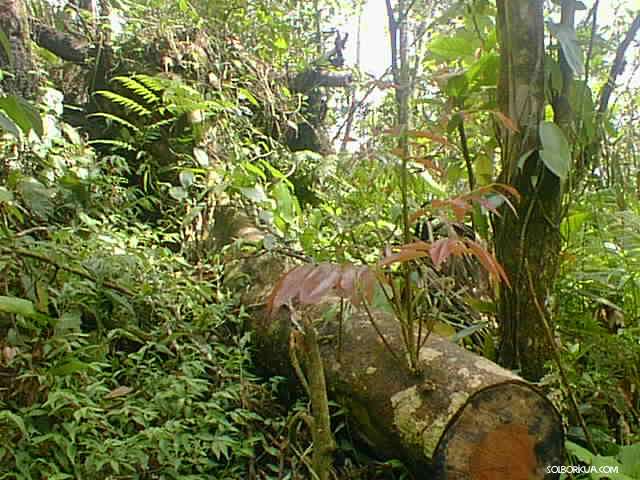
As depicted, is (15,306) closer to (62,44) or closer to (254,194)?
(254,194)

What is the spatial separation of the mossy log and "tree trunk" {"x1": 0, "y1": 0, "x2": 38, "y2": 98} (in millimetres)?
2667

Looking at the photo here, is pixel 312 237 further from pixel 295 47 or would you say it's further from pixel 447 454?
pixel 295 47

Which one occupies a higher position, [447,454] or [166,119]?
[166,119]

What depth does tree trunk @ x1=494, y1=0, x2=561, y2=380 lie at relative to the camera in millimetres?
1818

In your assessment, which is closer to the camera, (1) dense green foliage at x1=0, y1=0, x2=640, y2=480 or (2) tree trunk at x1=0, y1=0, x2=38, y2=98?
(1) dense green foliage at x1=0, y1=0, x2=640, y2=480

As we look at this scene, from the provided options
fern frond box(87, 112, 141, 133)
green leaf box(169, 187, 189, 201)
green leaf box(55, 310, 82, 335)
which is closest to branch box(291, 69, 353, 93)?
fern frond box(87, 112, 141, 133)

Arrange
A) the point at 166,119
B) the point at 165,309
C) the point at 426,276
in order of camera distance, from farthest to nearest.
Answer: the point at 166,119 < the point at 165,309 < the point at 426,276

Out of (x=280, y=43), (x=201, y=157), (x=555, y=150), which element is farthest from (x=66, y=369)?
(x=280, y=43)

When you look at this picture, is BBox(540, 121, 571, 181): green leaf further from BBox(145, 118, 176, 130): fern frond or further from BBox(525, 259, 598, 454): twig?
BBox(145, 118, 176, 130): fern frond

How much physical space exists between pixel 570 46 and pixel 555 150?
1.10 feet

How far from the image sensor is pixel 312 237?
286cm

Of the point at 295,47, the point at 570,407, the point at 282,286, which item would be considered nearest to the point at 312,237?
the point at 570,407

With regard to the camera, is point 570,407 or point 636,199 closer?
point 570,407

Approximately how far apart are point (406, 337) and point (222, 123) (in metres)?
2.98
